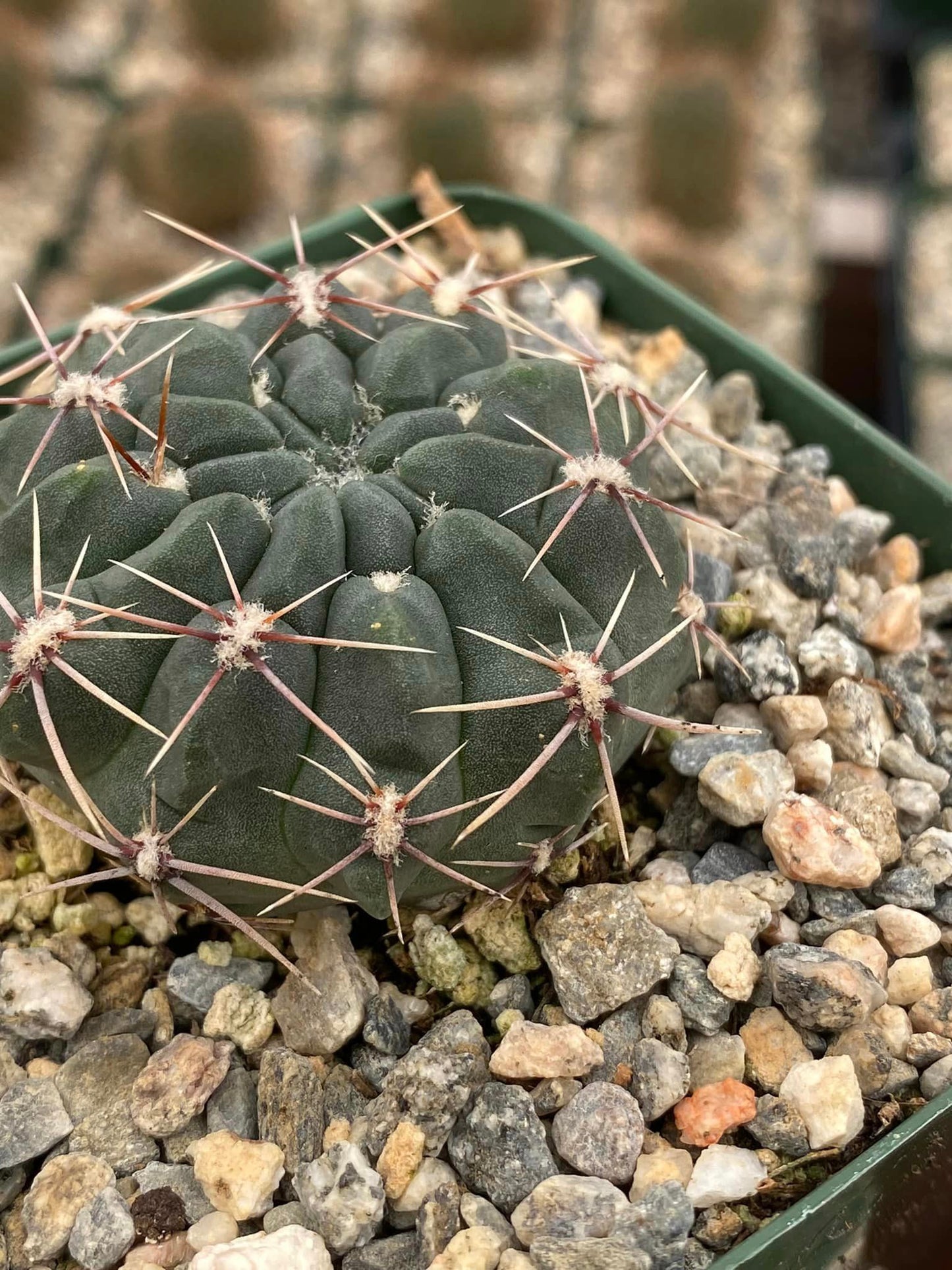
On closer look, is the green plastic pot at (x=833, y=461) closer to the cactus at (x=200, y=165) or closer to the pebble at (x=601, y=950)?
the pebble at (x=601, y=950)

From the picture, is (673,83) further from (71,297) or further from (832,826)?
(832,826)

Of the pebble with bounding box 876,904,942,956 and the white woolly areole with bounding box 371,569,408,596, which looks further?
the pebble with bounding box 876,904,942,956

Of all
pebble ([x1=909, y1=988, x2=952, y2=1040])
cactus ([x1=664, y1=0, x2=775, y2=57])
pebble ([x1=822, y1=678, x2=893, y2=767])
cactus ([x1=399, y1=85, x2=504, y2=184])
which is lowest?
pebble ([x1=909, y1=988, x2=952, y2=1040])

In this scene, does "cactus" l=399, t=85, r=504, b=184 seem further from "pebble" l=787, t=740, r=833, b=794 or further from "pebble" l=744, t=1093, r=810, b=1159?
"pebble" l=744, t=1093, r=810, b=1159

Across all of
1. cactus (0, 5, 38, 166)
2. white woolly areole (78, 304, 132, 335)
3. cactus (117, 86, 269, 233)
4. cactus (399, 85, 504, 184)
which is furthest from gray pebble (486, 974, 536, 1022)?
cactus (0, 5, 38, 166)

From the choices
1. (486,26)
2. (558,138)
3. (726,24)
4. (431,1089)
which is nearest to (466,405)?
(431,1089)

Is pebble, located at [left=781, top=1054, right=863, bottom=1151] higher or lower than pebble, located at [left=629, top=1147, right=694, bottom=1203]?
higher

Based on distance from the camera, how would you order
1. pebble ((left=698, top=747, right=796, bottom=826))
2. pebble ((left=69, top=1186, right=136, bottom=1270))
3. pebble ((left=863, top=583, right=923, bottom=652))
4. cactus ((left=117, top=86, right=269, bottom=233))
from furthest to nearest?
1. cactus ((left=117, top=86, right=269, bottom=233))
2. pebble ((left=863, top=583, right=923, bottom=652))
3. pebble ((left=698, top=747, right=796, bottom=826))
4. pebble ((left=69, top=1186, right=136, bottom=1270))
